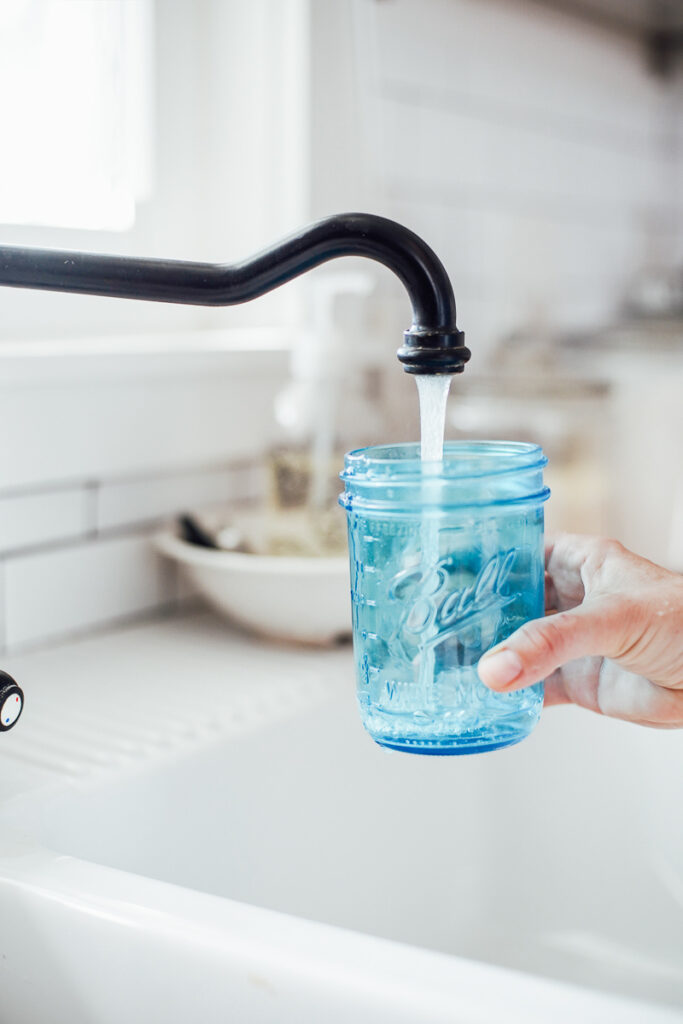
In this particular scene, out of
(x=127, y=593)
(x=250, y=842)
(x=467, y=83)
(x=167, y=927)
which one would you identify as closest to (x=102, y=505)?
(x=127, y=593)

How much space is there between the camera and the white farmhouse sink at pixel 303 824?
0.56 metres

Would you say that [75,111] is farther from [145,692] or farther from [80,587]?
[145,692]

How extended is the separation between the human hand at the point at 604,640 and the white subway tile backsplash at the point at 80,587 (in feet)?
1.57

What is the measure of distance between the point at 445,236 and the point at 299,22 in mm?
461

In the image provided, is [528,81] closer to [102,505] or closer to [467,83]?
[467,83]

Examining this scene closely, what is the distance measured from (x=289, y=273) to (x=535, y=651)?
19 centimetres

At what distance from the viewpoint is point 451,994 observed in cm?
44

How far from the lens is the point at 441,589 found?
47cm

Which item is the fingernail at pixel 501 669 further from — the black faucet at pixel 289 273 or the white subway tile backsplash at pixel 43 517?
the white subway tile backsplash at pixel 43 517

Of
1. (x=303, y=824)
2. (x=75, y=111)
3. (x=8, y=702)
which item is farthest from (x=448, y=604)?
(x=75, y=111)

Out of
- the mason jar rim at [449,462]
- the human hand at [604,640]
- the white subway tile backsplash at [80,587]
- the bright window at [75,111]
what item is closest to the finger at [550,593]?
the human hand at [604,640]

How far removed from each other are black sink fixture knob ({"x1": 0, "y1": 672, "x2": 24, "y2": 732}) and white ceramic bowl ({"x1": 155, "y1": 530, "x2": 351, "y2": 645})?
1.11ft

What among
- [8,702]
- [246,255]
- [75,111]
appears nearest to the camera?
[8,702]

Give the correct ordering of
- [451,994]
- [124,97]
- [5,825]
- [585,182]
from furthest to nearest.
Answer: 1. [585,182]
2. [124,97]
3. [5,825]
4. [451,994]
